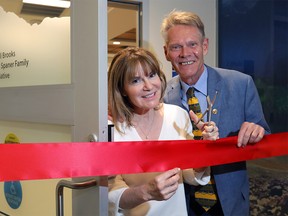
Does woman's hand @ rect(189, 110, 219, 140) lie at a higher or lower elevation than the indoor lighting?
lower

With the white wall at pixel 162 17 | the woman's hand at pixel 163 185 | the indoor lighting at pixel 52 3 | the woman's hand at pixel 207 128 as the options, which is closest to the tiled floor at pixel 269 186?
the white wall at pixel 162 17

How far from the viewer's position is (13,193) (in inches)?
82.8

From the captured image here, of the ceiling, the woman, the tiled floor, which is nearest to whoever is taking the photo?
the woman

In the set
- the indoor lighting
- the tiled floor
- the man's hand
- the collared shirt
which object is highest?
the indoor lighting

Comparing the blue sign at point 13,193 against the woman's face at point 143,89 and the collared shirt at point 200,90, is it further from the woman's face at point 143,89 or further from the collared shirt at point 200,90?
the collared shirt at point 200,90

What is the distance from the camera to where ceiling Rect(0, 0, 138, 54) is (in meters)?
1.74

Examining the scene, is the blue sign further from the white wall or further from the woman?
the white wall

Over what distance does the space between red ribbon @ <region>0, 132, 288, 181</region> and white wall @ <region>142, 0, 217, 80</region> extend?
1.90 meters

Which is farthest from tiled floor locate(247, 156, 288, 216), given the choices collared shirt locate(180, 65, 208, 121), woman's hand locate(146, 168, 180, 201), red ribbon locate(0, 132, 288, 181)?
woman's hand locate(146, 168, 180, 201)

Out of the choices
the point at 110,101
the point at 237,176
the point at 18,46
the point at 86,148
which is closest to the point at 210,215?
the point at 237,176

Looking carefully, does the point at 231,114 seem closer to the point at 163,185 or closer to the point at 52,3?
the point at 163,185

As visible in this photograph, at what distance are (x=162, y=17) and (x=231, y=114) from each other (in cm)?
171

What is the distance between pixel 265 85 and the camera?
3.47 metres

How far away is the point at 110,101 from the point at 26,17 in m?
0.68
